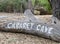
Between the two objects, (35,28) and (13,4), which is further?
(13,4)

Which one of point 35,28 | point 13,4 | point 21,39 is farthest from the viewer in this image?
point 13,4

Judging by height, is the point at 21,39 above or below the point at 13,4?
below

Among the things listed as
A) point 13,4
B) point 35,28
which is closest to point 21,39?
point 35,28

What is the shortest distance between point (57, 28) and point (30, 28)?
0.80 m

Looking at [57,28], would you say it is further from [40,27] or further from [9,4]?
[9,4]

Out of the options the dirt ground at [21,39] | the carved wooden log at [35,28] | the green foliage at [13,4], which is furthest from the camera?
the green foliage at [13,4]

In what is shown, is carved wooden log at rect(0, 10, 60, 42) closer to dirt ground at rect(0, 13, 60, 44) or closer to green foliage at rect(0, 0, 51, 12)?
dirt ground at rect(0, 13, 60, 44)

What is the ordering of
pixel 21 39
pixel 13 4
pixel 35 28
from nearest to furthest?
pixel 21 39 → pixel 35 28 → pixel 13 4

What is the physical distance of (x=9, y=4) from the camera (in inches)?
495

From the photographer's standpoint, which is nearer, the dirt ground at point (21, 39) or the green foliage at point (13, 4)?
the dirt ground at point (21, 39)

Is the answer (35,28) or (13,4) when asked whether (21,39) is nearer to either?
(35,28)

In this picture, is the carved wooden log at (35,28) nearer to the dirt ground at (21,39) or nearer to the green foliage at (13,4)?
the dirt ground at (21,39)

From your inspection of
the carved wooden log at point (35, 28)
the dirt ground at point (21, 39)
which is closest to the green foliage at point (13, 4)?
the carved wooden log at point (35, 28)

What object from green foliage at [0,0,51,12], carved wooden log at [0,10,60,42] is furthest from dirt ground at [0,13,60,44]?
green foliage at [0,0,51,12]
